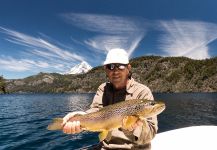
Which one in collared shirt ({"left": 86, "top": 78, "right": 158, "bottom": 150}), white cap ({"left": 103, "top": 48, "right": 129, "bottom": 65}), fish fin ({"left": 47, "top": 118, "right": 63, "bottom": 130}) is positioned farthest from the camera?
white cap ({"left": 103, "top": 48, "right": 129, "bottom": 65})

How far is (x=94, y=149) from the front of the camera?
7824 mm

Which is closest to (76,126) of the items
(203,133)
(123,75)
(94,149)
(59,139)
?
(123,75)

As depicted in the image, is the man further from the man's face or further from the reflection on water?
the reflection on water

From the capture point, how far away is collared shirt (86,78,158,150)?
19.0 ft

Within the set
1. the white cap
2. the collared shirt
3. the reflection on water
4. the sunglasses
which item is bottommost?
the reflection on water

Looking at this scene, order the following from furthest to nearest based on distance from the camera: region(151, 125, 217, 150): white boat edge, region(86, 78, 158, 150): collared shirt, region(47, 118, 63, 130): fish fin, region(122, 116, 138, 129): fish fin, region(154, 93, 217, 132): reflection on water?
region(154, 93, 217, 132): reflection on water
region(151, 125, 217, 150): white boat edge
region(86, 78, 158, 150): collared shirt
region(47, 118, 63, 130): fish fin
region(122, 116, 138, 129): fish fin

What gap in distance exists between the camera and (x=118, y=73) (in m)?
6.34

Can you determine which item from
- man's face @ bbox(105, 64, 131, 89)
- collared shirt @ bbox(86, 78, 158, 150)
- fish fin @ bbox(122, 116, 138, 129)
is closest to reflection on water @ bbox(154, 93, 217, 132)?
collared shirt @ bbox(86, 78, 158, 150)

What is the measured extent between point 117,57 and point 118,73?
373mm

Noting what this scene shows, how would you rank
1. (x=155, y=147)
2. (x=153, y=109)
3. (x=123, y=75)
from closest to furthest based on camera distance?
(x=153, y=109) → (x=123, y=75) → (x=155, y=147)

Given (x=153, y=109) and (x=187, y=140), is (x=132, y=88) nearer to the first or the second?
(x=153, y=109)

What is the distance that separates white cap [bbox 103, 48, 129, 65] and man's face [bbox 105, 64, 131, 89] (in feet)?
0.31

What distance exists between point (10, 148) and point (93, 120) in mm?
17847

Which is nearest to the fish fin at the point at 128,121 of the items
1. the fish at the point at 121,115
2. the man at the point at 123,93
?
the fish at the point at 121,115
